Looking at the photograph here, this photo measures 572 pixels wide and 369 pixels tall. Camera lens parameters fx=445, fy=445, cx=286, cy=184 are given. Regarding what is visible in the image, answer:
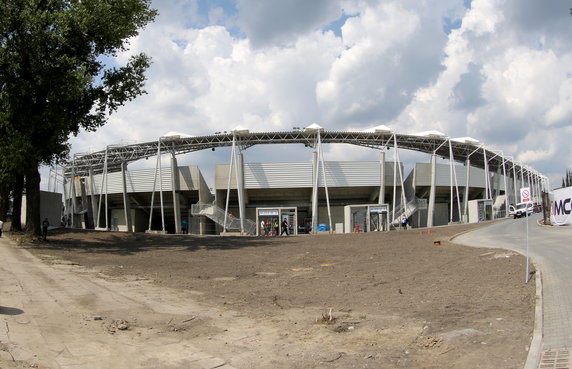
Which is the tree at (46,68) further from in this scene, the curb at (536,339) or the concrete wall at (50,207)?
the curb at (536,339)

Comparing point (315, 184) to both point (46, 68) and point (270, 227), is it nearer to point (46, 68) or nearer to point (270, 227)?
point (270, 227)

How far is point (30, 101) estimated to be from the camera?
2381 centimetres

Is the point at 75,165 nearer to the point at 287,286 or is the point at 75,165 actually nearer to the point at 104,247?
the point at 104,247

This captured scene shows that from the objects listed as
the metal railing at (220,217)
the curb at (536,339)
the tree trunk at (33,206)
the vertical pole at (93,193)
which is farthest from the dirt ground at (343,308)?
the vertical pole at (93,193)

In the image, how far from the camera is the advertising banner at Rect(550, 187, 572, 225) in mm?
29812

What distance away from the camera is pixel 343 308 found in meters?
10.1

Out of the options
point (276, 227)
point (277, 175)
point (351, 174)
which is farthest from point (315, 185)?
point (276, 227)

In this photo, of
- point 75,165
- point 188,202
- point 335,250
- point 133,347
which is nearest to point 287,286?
point 133,347

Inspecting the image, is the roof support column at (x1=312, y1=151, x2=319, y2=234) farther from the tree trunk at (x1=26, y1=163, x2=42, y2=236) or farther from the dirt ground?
the dirt ground

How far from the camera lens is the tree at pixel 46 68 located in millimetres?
22094

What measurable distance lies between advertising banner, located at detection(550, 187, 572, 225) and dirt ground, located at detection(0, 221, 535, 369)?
14.5 m

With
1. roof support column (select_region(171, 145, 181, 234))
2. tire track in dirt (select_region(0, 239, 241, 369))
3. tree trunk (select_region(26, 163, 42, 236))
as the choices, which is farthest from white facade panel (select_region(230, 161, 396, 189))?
Result: tire track in dirt (select_region(0, 239, 241, 369))

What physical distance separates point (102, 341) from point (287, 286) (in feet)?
22.2

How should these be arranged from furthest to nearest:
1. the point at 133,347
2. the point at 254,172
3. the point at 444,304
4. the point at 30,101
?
the point at 254,172, the point at 30,101, the point at 444,304, the point at 133,347
